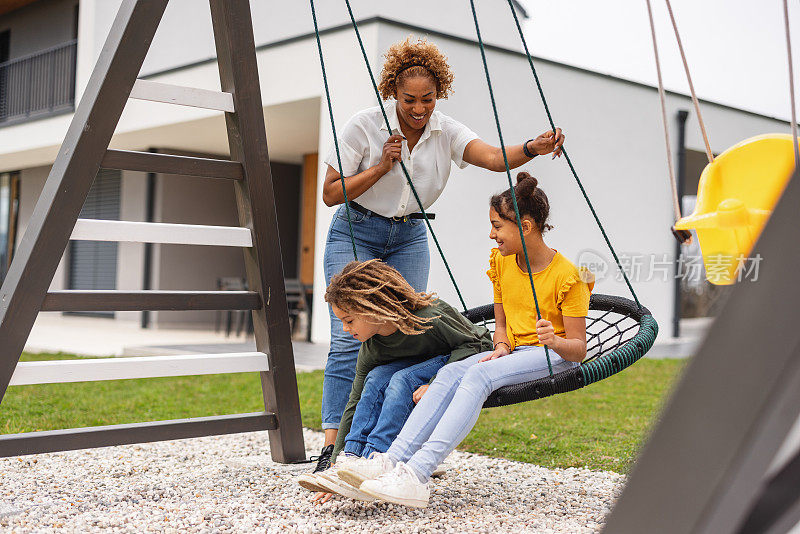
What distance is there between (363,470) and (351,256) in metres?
0.76

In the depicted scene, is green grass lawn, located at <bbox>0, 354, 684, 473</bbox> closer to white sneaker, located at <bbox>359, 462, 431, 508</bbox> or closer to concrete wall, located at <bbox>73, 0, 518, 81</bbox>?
white sneaker, located at <bbox>359, 462, 431, 508</bbox>

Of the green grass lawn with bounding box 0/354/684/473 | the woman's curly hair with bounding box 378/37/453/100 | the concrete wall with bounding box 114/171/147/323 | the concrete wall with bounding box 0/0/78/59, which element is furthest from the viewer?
the concrete wall with bounding box 0/0/78/59

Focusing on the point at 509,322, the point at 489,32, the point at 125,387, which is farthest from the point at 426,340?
the point at 489,32

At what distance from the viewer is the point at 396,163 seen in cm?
238

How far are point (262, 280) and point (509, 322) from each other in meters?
0.85

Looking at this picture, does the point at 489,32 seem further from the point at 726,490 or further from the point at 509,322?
the point at 726,490

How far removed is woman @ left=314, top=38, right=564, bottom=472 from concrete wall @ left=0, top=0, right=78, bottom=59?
11850 mm

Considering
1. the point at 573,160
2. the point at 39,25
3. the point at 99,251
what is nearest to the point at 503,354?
the point at 573,160

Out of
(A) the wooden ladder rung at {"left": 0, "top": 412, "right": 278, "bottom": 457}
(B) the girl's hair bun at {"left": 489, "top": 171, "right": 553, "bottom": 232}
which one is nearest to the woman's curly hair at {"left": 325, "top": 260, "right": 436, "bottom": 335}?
(B) the girl's hair bun at {"left": 489, "top": 171, "right": 553, "bottom": 232}

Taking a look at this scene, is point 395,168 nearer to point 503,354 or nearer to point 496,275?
point 496,275

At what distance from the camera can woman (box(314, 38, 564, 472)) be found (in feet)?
7.51

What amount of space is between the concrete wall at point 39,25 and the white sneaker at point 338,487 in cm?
1247

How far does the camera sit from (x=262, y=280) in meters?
2.62

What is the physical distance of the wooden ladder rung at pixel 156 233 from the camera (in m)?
2.32
